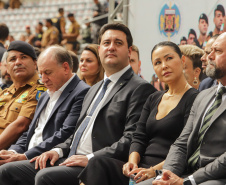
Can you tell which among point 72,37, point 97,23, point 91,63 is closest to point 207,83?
point 91,63

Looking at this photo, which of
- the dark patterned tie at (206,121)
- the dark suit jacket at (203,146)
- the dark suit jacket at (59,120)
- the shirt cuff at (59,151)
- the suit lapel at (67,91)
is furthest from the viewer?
the suit lapel at (67,91)

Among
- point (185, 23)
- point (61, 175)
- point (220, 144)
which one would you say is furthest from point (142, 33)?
point (220, 144)

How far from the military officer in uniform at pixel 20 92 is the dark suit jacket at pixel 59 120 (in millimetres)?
191

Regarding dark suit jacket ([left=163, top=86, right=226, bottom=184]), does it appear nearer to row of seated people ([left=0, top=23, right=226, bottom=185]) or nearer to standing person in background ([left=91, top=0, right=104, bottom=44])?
row of seated people ([left=0, top=23, right=226, bottom=185])

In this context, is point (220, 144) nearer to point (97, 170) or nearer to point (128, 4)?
point (97, 170)

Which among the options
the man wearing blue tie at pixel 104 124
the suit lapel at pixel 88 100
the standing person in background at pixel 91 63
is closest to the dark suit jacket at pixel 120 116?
the man wearing blue tie at pixel 104 124

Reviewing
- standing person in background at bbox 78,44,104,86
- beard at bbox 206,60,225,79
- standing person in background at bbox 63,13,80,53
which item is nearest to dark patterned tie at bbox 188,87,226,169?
beard at bbox 206,60,225,79

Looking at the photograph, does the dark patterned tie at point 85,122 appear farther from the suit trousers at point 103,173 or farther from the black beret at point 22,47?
the black beret at point 22,47

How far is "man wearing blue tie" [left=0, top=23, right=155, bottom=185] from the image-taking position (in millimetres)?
3424

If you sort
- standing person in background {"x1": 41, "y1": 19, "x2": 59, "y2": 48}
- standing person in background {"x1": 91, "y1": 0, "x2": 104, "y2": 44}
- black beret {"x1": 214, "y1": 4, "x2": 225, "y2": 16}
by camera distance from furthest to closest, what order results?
standing person in background {"x1": 41, "y1": 19, "x2": 59, "y2": 48}, standing person in background {"x1": 91, "y1": 0, "x2": 104, "y2": 44}, black beret {"x1": 214, "y1": 4, "x2": 225, "y2": 16}

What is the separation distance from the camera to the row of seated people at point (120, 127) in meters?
2.93

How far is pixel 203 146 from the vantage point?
282cm

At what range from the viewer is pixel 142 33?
A: 557 centimetres

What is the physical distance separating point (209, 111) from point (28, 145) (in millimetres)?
2063
